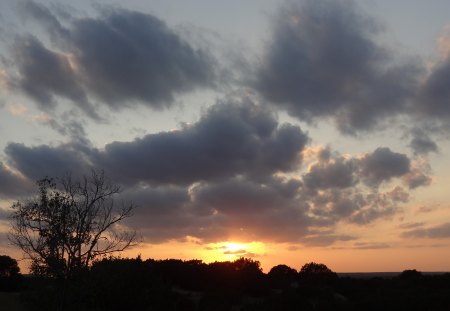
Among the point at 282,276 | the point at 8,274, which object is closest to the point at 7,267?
the point at 8,274

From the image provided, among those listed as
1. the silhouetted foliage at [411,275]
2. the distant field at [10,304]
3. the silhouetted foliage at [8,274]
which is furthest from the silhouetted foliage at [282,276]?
the silhouetted foliage at [8,274]

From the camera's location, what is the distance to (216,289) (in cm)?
4481

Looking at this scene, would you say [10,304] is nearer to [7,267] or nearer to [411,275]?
[7,267]

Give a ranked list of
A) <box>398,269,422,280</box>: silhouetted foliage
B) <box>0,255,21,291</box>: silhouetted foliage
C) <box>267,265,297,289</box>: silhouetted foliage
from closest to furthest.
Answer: <box>267,265,297,289</box>: silhouetted foliage < <box>398,269,422,280</box>: silhouetted foliage < <box>0,255,21,291</box>: silhouetted foliage

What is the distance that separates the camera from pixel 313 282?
166ft

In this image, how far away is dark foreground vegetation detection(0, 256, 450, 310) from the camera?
25.7 m

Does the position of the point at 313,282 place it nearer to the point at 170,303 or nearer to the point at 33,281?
the point at 170,303

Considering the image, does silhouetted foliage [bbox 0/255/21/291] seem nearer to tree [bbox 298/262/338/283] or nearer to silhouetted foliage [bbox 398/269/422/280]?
tree [bbox 298/262/338/283]

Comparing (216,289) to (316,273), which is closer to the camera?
(216,289)

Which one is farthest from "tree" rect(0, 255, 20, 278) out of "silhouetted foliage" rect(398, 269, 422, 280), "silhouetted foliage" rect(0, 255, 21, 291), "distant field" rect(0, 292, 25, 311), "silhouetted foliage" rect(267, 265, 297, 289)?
"silhouetted foliage" rect(398, 269, 422, 280)


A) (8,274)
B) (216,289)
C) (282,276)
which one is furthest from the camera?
(8,274)

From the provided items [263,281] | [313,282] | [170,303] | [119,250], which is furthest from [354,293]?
[119,250]

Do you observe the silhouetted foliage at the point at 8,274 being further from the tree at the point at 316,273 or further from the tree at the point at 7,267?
the tree at the point at 316,273

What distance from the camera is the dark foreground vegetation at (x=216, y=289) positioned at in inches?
1012
